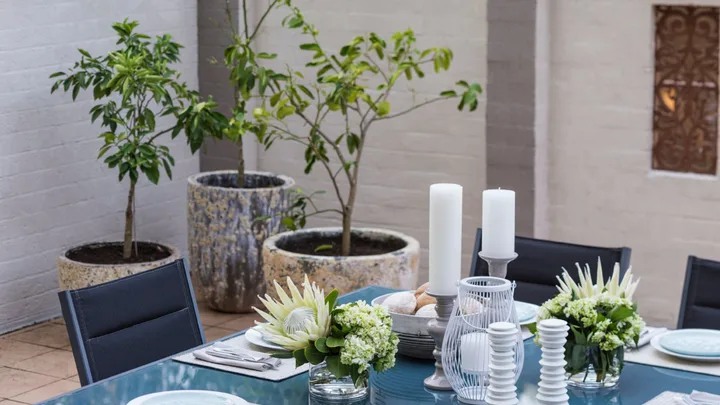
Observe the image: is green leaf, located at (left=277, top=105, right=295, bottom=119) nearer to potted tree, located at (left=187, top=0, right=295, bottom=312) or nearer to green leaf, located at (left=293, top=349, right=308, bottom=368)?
potted tree, located at (left=187, top=0, right=295, bottom=312)

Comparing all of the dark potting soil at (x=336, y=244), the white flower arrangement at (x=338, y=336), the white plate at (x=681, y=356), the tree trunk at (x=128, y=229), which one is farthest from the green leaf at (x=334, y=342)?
the tree trunk at (x=128, y=229)

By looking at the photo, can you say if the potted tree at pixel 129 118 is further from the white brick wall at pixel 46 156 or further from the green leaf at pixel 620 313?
the green leaf at pixel 620 313

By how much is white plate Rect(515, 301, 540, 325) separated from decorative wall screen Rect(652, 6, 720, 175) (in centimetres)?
220

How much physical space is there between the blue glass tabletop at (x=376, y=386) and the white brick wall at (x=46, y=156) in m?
2.71

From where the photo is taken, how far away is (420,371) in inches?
104

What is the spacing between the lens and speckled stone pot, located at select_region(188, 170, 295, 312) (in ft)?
17.1

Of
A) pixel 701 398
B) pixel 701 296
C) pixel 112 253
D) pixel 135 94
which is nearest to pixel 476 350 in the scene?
pixel 701 398

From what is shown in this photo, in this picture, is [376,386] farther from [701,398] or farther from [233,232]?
[233,232]

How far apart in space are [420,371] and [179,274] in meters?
0.74

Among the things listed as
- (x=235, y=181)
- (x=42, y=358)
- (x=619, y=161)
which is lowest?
(x=42, y=358)

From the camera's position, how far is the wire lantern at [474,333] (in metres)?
2.38

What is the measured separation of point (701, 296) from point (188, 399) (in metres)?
1.38

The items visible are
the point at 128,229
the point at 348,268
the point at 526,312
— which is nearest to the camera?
the point at 526,312

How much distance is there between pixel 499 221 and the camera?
2.45 meters
